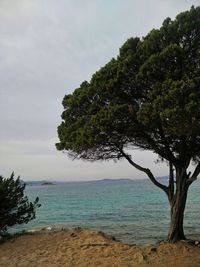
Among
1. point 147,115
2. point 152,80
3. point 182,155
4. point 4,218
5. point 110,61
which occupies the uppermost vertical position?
point 110,61

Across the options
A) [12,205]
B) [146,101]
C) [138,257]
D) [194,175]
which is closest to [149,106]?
[146,101]

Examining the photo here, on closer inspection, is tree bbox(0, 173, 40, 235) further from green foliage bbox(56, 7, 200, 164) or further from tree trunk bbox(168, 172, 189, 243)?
tree trunk bbox(168, 172, 189, 243)

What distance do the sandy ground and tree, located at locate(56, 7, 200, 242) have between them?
2.01 metres

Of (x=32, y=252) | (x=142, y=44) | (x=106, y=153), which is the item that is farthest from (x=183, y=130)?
(x=32, y=252)

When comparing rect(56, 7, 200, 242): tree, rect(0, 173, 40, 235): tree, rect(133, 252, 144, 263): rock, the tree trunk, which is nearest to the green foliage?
rect(56, 7, 200, 242): tree

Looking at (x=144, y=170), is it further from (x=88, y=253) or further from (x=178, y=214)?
(x=88, y=253)

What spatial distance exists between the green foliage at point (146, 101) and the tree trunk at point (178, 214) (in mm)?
958

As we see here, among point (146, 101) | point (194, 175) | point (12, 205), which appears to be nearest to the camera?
point (146, 101)

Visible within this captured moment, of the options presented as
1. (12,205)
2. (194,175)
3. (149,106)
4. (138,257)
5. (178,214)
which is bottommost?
(138,257)

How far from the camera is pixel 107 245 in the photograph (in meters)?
15.1

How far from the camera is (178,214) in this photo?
16547 mm

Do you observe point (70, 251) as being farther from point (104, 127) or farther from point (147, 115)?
point (147, 115)

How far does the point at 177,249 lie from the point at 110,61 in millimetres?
7240

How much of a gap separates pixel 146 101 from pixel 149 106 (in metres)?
0.96
